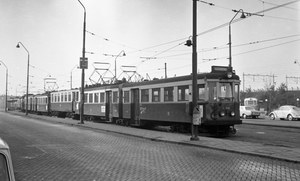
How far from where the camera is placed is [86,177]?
6.93 meters

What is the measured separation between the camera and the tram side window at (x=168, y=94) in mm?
17844

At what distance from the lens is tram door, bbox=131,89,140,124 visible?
2164cm

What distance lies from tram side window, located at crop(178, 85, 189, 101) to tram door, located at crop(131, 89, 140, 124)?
4970 millimetres

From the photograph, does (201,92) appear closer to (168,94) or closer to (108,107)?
(168,94)

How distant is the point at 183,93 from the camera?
1700 centimetres

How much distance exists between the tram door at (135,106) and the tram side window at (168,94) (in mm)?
3576

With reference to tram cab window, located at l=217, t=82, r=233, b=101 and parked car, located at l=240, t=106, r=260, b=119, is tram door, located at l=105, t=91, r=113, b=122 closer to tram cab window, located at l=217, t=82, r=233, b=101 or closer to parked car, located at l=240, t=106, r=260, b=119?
tram cab window, located at l=217, t=82, r=233, b=101

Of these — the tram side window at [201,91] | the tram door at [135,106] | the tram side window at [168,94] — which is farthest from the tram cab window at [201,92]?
the tram door at [135,106]

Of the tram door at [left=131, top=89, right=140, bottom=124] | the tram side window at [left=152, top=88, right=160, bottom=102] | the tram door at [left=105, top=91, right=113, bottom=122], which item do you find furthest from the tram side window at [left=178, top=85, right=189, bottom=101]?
the tram door at [left=105, top=91, right=113, bottom=122]

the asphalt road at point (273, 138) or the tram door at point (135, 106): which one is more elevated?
the tram door at point (135, 106)

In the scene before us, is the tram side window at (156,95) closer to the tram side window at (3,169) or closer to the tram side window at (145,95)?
the tram side window at (145,95)

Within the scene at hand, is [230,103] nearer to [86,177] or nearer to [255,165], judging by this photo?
[255,165]

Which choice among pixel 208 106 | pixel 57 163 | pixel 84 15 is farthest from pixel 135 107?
pixel 57 163

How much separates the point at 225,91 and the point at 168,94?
3.50 metres
